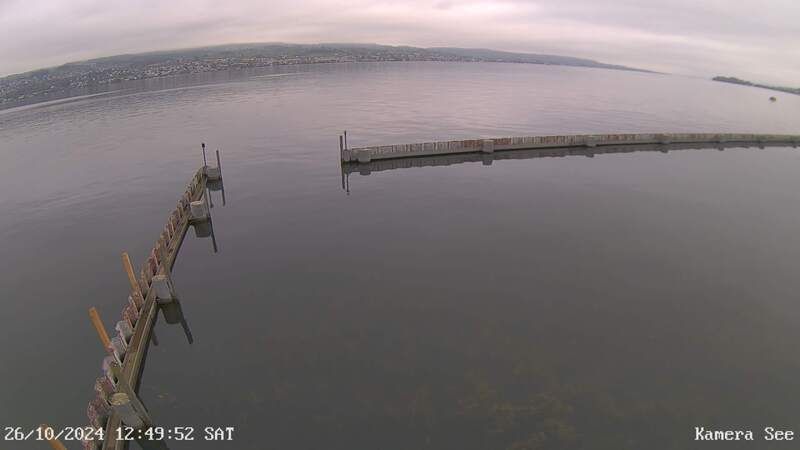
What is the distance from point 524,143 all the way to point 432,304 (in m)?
41.1

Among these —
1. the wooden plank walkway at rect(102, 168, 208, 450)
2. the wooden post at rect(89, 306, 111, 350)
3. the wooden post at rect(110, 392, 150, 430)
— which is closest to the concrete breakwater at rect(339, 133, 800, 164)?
the wooden plank walkway at rect(102, 168, 208, 450)

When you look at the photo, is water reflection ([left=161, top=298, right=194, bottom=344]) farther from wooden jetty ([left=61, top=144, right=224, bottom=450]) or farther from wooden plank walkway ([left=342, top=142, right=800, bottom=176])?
wooden plank walkway ([left=342, top=142, right=800, bottom=176])

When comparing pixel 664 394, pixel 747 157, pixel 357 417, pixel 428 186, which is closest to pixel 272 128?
pixel 428 186

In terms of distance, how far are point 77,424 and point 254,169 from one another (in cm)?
3639

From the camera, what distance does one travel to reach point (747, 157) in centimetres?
5716

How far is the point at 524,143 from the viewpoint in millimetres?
54875

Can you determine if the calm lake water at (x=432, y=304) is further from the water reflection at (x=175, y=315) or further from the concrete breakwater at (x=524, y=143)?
the concrete breakwater at (x=524, y=143)

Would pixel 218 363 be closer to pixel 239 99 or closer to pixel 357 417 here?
pixel 357 417

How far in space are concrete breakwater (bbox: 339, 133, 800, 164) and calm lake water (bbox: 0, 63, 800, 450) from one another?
5.35 m

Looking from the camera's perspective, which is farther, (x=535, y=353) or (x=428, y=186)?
(x=428, y=186)

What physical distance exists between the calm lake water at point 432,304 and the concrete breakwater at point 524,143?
17.5 feet

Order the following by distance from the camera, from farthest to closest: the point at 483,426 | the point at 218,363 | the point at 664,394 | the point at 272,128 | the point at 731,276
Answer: the point at 272,128 < the point at 731,276 < the point at 218,363 < the point at 664,394 < the point at 483,426

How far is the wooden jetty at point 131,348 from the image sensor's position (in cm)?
1342

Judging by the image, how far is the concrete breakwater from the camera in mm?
49156
